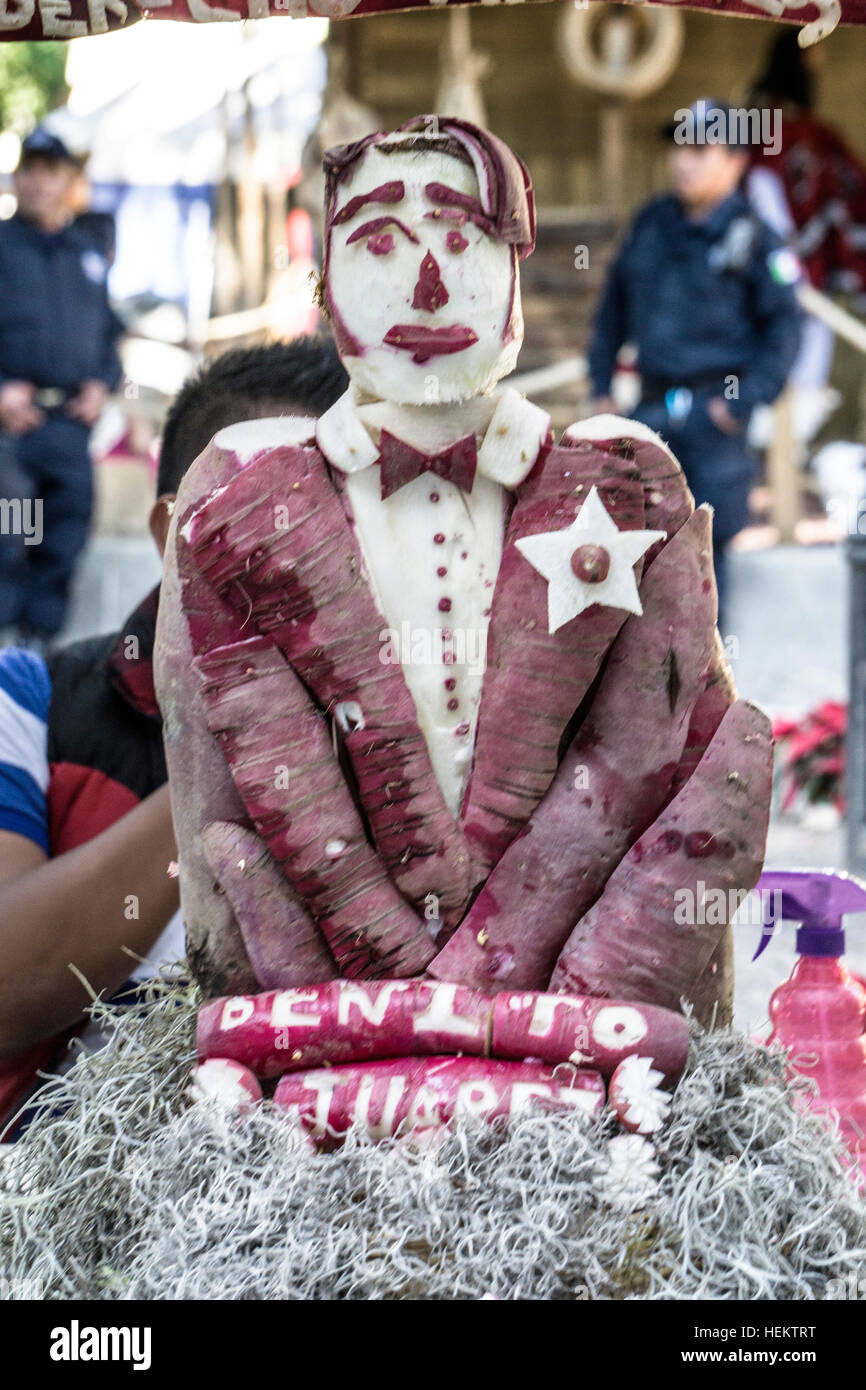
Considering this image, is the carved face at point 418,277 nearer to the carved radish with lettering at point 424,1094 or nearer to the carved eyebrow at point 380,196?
the carved eyebrow at point 380,196

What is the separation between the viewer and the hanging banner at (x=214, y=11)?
1.37 metres

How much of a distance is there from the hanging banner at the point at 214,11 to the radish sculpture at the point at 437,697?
0.75 feet

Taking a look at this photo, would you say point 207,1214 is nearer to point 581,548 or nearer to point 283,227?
point 581,548

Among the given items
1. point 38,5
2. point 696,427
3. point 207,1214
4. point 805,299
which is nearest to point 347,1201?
point 207,1214

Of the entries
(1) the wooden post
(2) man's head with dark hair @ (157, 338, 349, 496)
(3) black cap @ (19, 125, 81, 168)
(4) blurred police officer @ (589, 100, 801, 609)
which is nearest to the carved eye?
(2) man's head with dark hair @ (157, 338, 349, 496)

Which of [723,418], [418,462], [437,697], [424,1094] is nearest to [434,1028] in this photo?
[424,1094]

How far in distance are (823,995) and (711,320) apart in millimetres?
2503

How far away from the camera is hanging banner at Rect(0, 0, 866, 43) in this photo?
1.37 metres

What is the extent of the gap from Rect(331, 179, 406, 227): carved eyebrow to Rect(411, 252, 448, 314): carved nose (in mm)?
53

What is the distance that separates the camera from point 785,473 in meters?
5.68

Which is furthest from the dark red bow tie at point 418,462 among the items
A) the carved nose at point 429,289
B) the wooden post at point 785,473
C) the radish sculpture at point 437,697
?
the wooden post at point 785,473

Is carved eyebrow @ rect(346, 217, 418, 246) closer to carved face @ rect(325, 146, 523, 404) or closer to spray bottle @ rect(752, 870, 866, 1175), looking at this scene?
carved face @ rect(325, 146, 523, 404)

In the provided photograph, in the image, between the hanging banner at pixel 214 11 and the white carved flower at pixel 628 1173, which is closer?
the white carved flower at pixel 628 1173

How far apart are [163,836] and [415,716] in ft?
1.47
